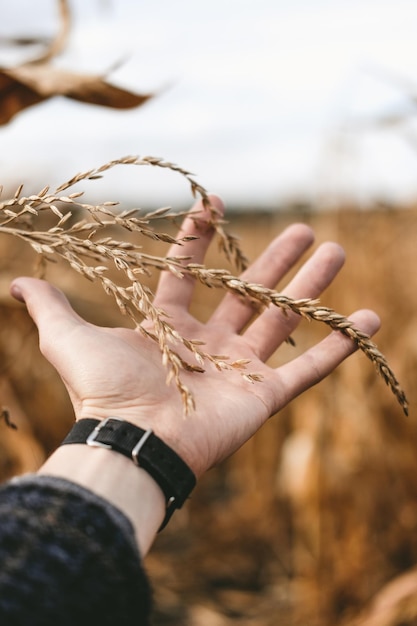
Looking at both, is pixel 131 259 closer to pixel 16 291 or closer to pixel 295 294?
pixel 16 291

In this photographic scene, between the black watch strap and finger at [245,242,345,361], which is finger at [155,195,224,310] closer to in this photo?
finger at [245,242,345,361]

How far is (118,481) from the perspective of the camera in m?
0.87

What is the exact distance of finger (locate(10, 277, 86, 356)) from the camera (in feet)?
3.37

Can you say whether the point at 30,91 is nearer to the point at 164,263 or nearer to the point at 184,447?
the point at 164,263

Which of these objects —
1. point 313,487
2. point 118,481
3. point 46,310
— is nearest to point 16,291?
point 46,310

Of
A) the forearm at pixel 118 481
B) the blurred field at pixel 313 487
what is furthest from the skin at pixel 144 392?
the blurred field at pixel 313 487

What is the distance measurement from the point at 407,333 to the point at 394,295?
481 millimetres

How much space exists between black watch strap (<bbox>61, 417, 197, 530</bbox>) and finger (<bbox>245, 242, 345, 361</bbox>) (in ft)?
1.25

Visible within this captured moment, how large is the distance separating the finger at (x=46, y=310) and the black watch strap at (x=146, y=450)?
15cm

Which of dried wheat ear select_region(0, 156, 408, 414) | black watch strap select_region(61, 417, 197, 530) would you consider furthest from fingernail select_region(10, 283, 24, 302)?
black watch strap select_region(61, 417, 197, 530)

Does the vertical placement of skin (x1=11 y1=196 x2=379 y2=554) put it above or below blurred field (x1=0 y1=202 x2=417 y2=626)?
above

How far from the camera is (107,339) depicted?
1.02 meters

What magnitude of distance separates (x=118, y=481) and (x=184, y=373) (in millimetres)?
239

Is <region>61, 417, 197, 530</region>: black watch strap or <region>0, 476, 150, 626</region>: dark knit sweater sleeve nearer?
<region>0, 476, 150, 626</region>: dark knit sweater sleeve
